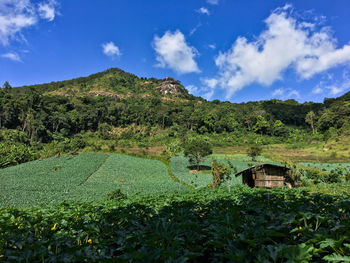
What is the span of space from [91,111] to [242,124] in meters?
63.5

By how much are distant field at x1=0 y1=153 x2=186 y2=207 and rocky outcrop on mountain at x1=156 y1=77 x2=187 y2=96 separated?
336ft

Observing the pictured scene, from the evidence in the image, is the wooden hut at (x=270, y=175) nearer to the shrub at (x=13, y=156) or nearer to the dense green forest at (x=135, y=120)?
the shrub at (x=13, y=156)

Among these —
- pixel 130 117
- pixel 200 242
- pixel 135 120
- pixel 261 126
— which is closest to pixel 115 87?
pixel 130 117

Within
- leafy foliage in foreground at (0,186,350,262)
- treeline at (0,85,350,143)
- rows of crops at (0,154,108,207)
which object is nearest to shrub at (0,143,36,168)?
rows of crops at (0,154,108,207)

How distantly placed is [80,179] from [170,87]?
121251 mm

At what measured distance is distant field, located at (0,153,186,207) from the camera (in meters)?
18.7

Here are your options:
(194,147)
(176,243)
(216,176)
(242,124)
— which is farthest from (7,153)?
(242,124)

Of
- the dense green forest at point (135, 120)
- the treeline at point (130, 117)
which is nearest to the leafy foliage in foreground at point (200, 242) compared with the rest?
the dense green forest at point (135, 120)

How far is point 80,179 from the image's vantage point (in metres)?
26.6

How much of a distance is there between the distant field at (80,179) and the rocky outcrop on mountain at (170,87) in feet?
336

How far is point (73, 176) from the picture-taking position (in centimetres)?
2772

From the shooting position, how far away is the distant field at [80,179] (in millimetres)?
18703

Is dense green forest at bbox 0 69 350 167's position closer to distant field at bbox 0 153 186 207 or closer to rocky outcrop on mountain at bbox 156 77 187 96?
distant field at bbox 0 153 186 207

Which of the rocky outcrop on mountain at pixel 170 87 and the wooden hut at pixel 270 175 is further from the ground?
the rocky outcrop on mountain at pixel 170 87
